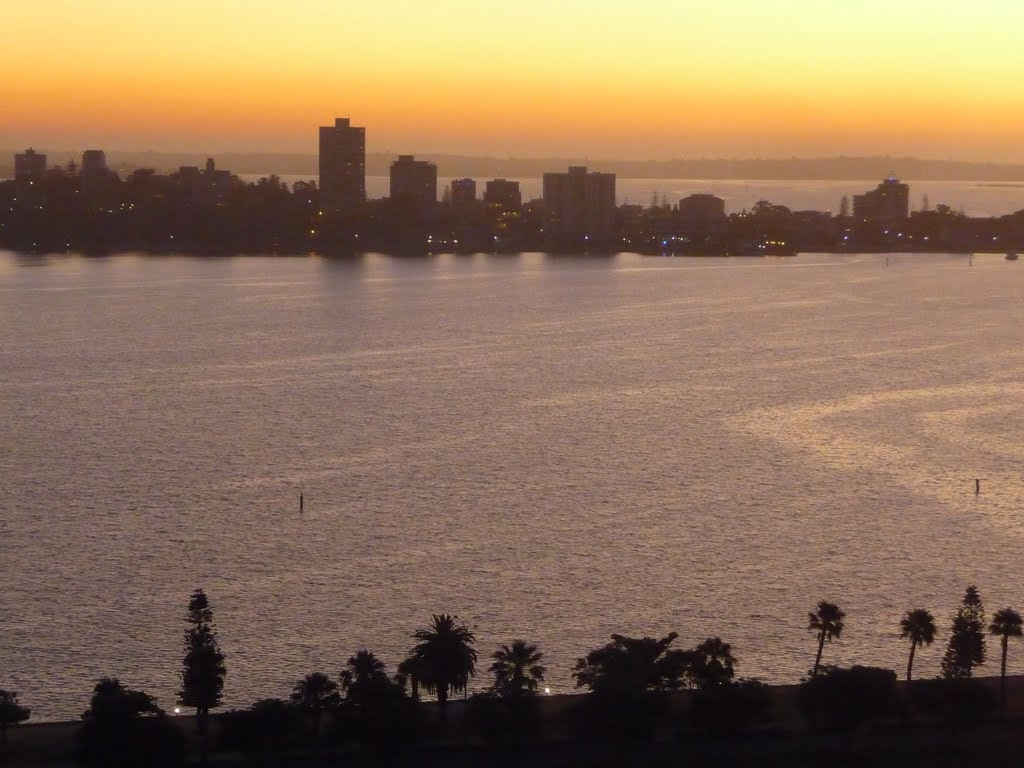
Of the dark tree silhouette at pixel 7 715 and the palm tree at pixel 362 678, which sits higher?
the palm tree at pixel 362 678

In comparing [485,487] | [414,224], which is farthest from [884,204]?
[485,487]

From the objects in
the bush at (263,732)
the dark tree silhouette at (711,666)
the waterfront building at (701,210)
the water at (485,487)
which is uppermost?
the waterfront building at (701,210)

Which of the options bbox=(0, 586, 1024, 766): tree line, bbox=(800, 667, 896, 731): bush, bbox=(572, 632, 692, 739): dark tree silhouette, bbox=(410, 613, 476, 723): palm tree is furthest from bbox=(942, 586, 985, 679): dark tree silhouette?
bbox=(410, 613, 476, 723): palm tree

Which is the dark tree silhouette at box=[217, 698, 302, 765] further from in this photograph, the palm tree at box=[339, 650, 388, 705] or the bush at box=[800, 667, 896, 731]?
the bush at box=[800, 667, 896, 731]

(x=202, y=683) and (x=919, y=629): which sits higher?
(x=919, y=629)

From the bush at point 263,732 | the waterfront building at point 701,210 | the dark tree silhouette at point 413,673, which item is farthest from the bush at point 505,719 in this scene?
the waterfront building at point 701,210

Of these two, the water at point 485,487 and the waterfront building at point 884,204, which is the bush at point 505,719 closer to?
the water at point 485,487

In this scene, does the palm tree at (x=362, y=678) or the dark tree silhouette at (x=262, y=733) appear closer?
the dark tree silhouette at (x=262, y=733)

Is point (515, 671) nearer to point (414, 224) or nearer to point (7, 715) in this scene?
point (7, 715)

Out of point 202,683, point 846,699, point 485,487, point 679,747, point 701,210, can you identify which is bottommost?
point 485,487
